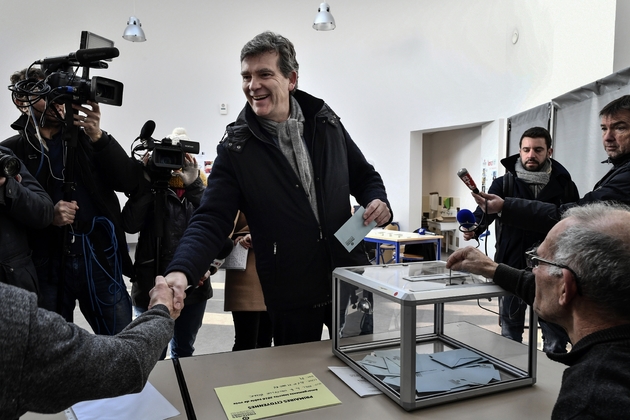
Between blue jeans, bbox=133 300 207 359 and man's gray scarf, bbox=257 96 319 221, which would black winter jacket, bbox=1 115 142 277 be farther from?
man's gray scarf, bbox=257 96 319 221

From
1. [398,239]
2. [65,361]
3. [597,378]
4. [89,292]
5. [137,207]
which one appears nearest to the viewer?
[65,361]

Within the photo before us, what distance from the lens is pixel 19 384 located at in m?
0.54

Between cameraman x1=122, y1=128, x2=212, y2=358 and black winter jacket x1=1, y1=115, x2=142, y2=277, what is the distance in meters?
0.08

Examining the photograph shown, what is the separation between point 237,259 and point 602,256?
181 centimetres

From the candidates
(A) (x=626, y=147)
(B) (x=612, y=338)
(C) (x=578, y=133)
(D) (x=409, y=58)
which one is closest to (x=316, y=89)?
(D) (x=409, y=58)

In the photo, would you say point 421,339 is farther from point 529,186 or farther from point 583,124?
point 583,124

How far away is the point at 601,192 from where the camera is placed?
76.4 inches

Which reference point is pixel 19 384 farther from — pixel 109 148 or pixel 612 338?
pixel 109 148

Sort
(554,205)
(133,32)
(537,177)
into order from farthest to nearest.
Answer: (133,32)
(537,177)
(554,205)

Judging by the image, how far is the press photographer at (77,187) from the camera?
1.60m

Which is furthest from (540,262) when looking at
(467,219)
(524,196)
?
(524,196)

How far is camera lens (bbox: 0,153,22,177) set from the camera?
4.60 ft

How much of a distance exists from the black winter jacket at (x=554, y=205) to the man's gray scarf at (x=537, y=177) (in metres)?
0.50

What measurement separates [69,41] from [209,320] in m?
5.63
